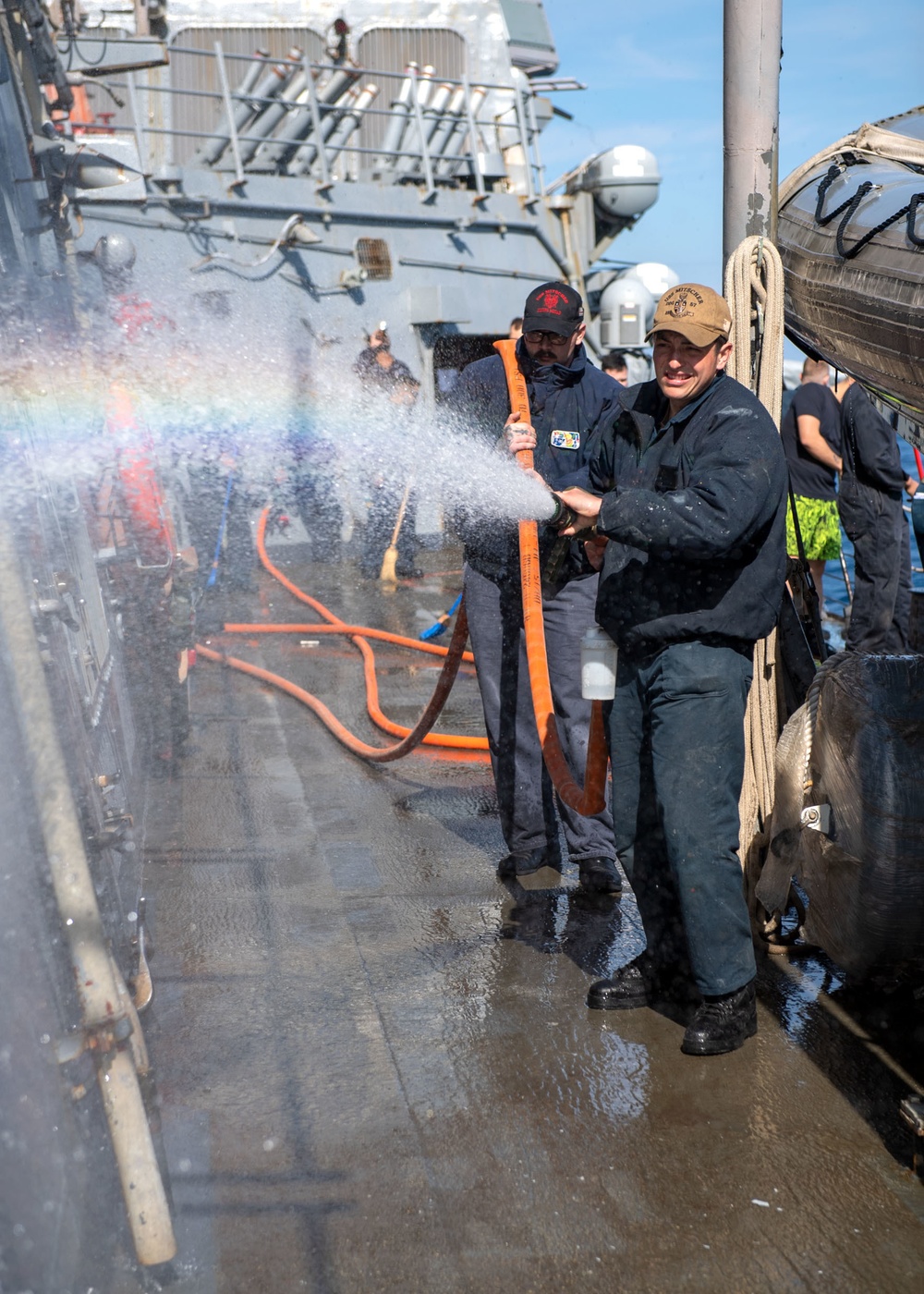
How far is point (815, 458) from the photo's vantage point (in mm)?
8078

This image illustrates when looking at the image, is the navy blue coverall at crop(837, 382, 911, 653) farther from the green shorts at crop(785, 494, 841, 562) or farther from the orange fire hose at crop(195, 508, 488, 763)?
the orange fire hose at crop(195, 508, 488, 763)

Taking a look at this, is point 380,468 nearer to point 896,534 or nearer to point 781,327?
point 896,534

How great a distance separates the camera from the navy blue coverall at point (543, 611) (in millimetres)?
4273

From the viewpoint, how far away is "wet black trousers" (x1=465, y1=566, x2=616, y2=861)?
4363mm

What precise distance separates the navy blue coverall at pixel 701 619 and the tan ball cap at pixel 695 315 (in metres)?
0.19

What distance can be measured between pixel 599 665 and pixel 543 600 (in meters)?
1.01

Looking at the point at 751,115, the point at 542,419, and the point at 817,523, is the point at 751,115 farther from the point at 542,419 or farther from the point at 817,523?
the point at 817,523

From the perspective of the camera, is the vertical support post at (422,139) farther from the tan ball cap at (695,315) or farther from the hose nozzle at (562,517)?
the tan ball cap at (695,315)

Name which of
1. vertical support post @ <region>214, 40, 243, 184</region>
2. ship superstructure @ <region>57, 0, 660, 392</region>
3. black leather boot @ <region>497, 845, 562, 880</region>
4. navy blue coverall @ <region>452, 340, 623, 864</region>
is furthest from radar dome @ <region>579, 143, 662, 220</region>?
black leather boot @ <region>497, 845, 562, 880</region>

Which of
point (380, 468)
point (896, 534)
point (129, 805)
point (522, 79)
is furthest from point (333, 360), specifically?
point (129, 805)

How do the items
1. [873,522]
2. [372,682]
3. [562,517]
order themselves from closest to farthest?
[562,517] → [372,682] → [873,522]

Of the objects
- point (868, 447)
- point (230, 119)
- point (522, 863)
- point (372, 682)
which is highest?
point (230, 119)

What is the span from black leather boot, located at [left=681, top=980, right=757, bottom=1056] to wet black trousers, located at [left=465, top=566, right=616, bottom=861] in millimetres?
1103

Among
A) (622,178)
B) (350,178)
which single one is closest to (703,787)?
(350,178)
